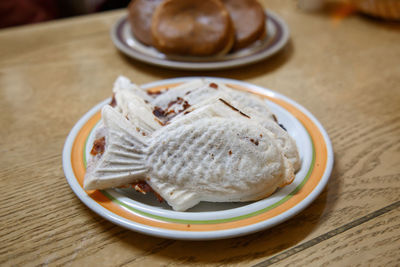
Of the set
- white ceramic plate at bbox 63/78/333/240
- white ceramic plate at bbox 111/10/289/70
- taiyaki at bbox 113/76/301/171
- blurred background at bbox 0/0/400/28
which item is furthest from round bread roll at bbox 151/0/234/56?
blurred background at bbox 0/0/400/28

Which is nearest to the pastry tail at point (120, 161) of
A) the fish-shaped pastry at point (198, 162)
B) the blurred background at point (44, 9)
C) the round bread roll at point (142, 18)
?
the fish-shaped pastry at point (198, 162)

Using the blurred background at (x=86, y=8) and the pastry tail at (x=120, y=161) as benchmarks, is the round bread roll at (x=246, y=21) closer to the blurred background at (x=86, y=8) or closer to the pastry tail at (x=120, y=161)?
the blurred background at (x=86, y=8)

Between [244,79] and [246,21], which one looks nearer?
[244,79]

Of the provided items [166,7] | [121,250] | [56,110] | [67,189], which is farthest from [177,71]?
[121,250]

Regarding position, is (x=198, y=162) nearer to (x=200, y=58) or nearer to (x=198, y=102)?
(x=198, y=102)

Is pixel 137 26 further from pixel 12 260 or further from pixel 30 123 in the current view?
pixel 12 260

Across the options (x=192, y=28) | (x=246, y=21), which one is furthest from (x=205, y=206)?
(x=246, y=21)
